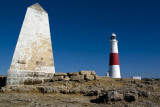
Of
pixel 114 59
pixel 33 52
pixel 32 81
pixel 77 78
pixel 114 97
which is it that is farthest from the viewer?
pixel 114 59

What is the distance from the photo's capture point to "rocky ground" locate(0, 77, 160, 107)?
375 cm

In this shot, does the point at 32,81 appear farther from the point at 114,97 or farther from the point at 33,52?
the point at 114,97

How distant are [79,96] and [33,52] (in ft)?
12.2

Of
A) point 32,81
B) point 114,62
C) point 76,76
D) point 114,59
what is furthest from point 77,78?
point 114,59

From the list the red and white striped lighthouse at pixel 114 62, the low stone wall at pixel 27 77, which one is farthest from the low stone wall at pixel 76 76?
the red and white striped lighthouse at pixel 114 62

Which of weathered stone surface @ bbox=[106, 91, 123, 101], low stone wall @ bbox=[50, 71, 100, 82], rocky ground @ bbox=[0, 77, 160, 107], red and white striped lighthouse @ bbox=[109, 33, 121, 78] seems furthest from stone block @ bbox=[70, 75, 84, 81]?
red and white striped lighthouse @ bbox=[109, 33, 121, 78]

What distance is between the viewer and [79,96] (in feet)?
16.2

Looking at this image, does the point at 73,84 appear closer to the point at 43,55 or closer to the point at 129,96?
the point at 43,55

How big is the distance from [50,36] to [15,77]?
293 centimetres

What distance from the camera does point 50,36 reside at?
7824 mm

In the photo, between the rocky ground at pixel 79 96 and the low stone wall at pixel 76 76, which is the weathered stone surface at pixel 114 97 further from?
the low stone wall at pixel 76 76

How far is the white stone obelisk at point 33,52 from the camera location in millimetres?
6621

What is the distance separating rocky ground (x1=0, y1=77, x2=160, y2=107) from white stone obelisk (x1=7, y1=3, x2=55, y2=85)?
1.02 metres

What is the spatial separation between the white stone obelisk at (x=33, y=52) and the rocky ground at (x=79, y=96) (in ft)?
3.36
